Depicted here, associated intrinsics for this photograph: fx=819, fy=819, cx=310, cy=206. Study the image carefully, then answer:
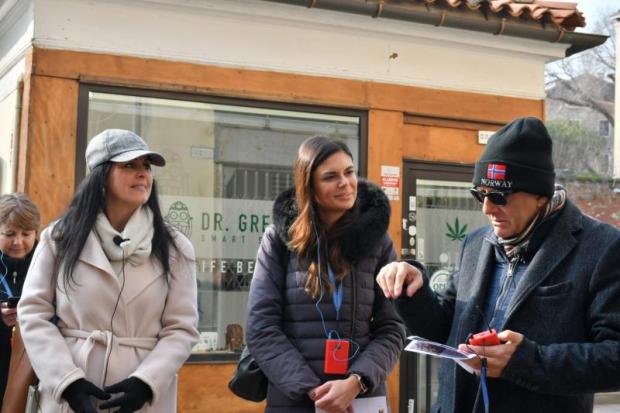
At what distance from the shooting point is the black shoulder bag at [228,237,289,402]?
3.75m

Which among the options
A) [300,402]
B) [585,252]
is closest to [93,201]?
[300,402]

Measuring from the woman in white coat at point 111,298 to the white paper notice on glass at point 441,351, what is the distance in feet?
4.36

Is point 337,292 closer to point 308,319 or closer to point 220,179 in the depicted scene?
point 308,319

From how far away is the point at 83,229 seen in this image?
3.55 meters

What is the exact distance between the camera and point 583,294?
2516mm

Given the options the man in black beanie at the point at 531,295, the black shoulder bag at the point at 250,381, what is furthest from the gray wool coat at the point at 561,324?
the black shoulder bag at the point at 250,381

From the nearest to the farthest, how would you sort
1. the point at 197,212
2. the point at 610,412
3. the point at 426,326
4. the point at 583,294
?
1. the point at 583,294
2. the point at 426,326
3. the point at 197,212
4. the point at 610,412

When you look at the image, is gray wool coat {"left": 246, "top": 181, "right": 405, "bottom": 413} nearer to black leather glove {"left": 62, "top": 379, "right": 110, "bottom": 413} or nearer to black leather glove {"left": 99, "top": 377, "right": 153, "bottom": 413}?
black leather glove {"left": 99, "top": 377, "right": 153, "bottom": 413}

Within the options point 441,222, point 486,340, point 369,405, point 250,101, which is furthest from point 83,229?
point 441,222

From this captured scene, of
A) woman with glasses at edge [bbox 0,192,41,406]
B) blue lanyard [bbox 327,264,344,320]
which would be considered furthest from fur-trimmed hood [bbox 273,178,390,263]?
woman with glasses at edge [bbox 0,192,41,406]

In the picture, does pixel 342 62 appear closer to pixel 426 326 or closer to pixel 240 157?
pixel 240 157

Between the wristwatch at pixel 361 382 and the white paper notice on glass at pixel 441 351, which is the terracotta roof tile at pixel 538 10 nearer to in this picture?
the wristwatch at pixel 361 382

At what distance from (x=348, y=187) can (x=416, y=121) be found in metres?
3.54

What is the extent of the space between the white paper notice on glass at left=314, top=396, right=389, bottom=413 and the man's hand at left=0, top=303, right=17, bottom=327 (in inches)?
70.1
